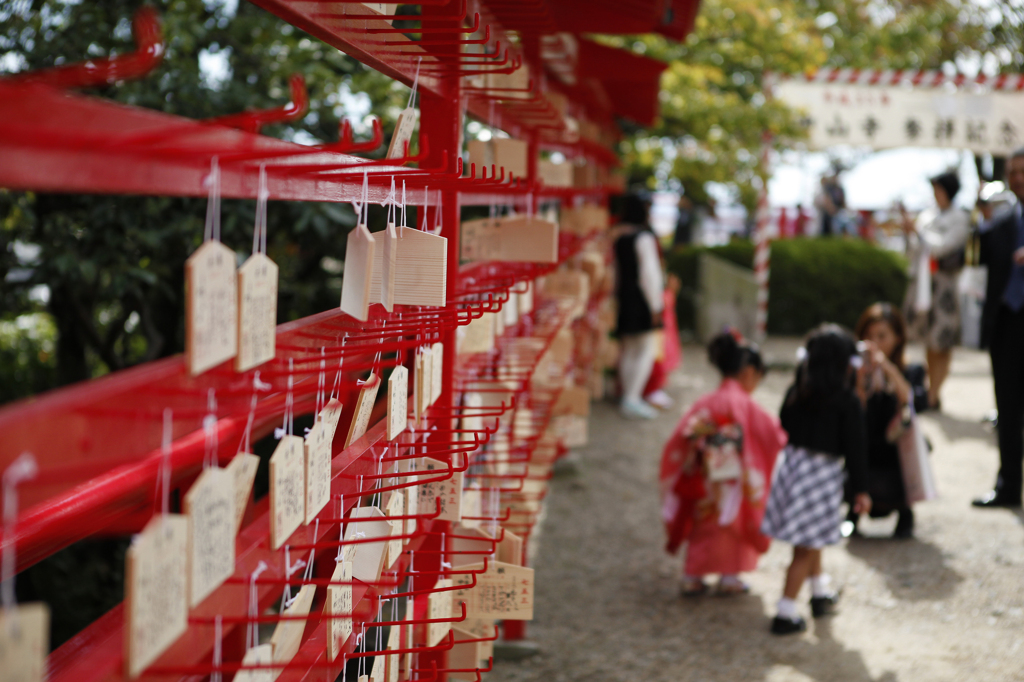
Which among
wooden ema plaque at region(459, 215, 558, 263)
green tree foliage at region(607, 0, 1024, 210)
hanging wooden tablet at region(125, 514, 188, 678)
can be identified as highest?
green tree foliage at region(607, 0, 1024, 210)

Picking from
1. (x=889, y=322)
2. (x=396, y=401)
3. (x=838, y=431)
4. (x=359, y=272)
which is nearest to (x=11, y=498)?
(x=359, y=272)

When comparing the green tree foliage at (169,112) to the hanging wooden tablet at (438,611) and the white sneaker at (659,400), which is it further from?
the white sneaker at (659,400)

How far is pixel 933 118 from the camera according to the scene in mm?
9930

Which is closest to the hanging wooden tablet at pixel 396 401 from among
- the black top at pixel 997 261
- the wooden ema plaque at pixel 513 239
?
the wooden ema plaque at pixel 513 239

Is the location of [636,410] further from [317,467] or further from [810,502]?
[317,467]

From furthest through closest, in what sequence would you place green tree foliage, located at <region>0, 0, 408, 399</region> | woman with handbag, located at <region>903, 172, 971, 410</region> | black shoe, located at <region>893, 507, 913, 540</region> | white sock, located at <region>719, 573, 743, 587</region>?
woman with handbag, located at <region>903, 172, 971, 410</region> < black shoe, located at <region>893, 507, 913, 540</region> < white sock, located at <region>719, 573, 743, 587</region> < green tree foliage, located at <region>0, 0, 408, 399</region>

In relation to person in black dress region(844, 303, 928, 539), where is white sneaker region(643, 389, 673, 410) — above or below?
below

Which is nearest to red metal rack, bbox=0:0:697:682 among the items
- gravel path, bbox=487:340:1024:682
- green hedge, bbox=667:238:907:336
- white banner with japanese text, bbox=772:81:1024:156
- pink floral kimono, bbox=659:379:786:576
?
gravel path, bbox=487:340:1024:682

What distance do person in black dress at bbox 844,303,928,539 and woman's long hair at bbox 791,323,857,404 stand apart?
23.0 inches

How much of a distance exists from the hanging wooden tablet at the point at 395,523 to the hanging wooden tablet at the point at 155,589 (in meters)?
0.80

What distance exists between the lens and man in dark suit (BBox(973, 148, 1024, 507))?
17.7 feet

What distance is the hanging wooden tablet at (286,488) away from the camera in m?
1.19

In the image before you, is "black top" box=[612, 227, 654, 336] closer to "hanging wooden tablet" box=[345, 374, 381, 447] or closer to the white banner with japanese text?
the white banner with japanese text

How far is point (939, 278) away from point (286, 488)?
750cm
